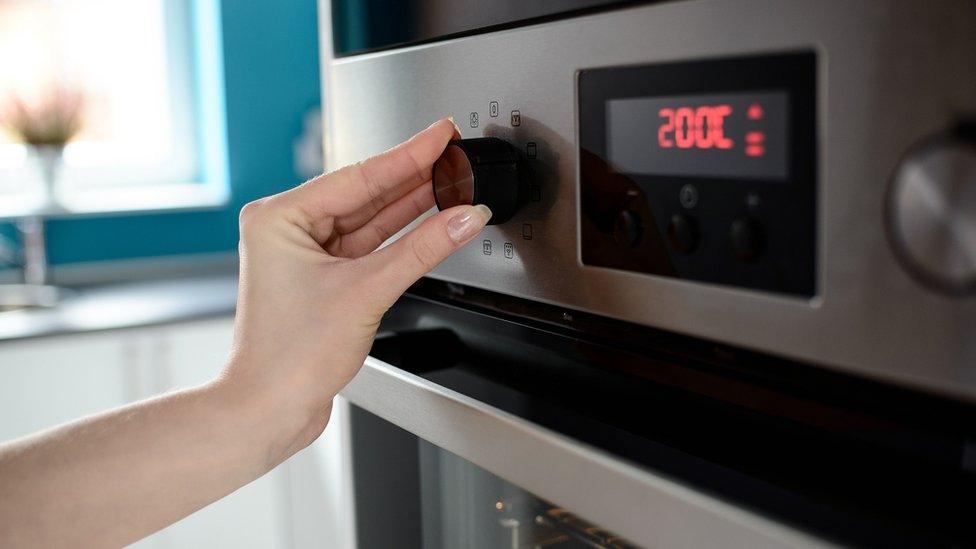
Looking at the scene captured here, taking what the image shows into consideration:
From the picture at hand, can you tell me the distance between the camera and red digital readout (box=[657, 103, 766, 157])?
13.6 inches

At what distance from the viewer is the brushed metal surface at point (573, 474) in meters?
0.34

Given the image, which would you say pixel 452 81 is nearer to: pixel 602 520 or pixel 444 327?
pixel 444 327

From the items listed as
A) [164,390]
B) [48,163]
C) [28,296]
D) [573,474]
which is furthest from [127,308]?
[573,474]

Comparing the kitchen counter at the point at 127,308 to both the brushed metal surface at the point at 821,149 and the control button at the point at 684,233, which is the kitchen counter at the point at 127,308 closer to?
the brushed metal surface at the point at 821,149

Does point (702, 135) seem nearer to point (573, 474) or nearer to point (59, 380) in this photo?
point (573, 474)

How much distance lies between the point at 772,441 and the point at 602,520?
8 cm

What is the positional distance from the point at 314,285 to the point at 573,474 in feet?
0.62

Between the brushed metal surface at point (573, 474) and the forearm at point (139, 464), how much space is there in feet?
0.21

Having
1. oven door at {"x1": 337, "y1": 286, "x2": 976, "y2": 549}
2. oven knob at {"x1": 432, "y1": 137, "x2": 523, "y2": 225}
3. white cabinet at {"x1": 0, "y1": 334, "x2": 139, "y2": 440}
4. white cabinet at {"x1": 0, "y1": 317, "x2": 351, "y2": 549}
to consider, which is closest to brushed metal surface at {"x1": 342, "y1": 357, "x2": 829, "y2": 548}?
oven door at {"x1": 337, "y1": 286, "x2": 976, "y2": 549}

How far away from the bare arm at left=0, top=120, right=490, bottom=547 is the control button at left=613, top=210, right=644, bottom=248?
4.7 inches

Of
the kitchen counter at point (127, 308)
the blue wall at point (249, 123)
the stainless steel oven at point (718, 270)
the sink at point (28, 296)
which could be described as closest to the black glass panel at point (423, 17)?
the stainless steel oven at point (718, 270)

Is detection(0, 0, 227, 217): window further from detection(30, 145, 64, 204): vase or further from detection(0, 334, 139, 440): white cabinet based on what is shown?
detection(0, 334, 139, 440): white cabinet

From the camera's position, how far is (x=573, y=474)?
42 centimetres

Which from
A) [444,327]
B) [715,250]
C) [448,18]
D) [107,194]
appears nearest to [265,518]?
[107,194]
